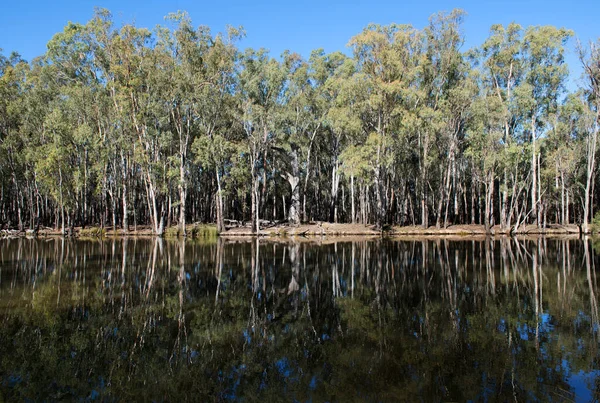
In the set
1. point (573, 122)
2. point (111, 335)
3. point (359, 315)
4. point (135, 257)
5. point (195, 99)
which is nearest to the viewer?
point (111, 335)

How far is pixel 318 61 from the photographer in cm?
4656

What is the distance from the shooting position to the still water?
6.46 m

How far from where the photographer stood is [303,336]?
9070mm

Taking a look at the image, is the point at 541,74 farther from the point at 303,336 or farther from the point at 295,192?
the point at 303,336

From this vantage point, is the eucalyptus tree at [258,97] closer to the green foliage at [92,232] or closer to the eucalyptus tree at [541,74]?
the green foliage at [92,232]

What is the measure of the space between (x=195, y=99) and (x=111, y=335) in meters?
35.4

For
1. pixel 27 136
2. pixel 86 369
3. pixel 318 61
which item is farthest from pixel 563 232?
pixel 27 136

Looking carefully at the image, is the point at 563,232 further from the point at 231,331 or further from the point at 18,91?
the point at 18,91

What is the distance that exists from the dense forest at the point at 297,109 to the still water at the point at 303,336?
25842 mm

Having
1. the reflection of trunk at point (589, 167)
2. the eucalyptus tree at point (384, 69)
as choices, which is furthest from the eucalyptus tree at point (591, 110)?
the eucalyptus tree at point (384, 69)

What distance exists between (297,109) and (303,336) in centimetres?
3822

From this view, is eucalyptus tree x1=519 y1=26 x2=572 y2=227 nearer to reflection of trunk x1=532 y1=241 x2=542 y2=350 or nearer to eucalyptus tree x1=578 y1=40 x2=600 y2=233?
eucalyptus tree x1=578 y1=40 x2=600 y2=233

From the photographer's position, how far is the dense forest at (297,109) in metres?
39.9

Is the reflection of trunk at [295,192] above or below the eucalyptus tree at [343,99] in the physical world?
below
